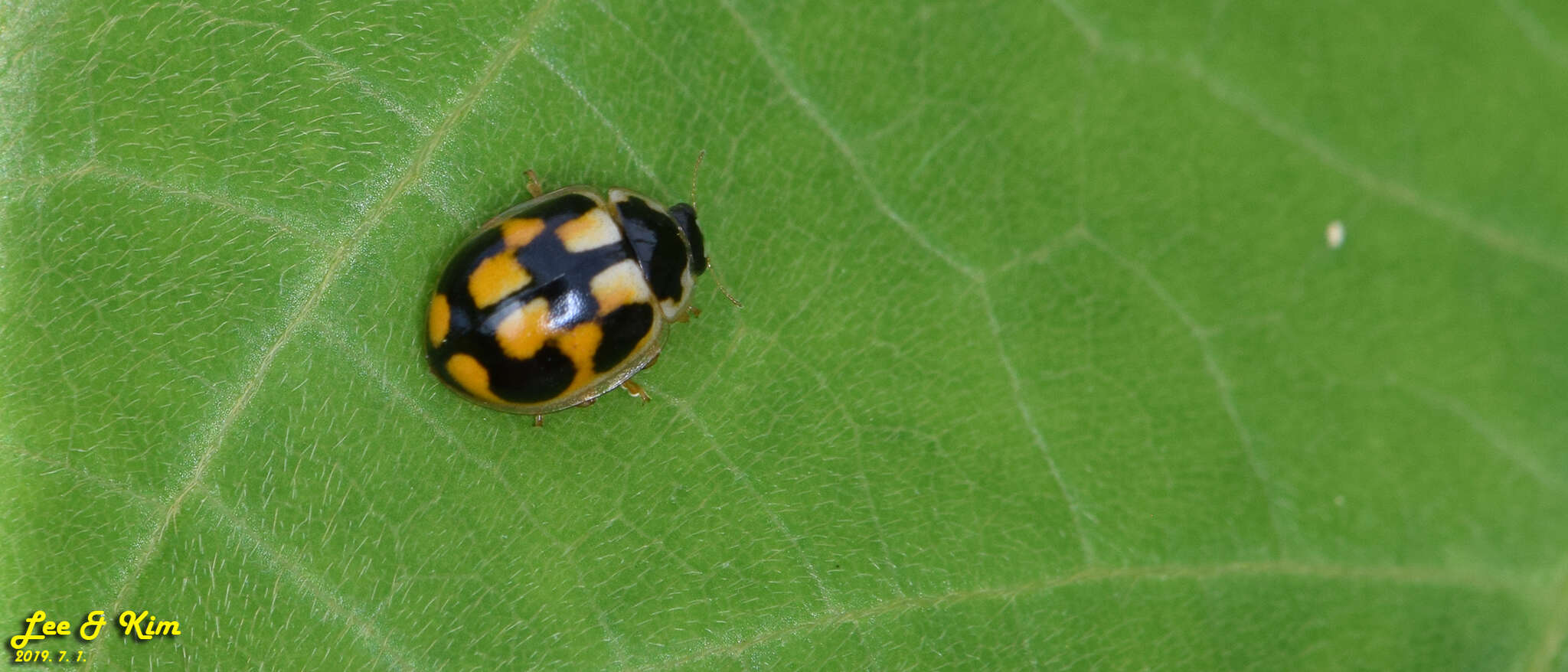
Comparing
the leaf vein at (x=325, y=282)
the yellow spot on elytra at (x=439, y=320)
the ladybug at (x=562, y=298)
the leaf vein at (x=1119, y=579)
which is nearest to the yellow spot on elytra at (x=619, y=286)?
the ladybug at (x=562, y=298)

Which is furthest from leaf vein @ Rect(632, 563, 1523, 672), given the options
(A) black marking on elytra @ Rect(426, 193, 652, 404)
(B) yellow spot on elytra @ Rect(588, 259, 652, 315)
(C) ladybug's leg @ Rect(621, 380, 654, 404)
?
(B) yellow spot on elytra @ Rect(588, 259, 652, 315)

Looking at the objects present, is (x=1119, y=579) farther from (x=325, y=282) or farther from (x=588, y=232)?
(x=325, y=282)

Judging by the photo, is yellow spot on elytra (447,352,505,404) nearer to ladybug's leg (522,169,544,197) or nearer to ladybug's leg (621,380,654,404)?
ladybug's leg (621,380,654,404)

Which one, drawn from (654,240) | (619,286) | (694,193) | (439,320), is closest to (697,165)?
(694,193)

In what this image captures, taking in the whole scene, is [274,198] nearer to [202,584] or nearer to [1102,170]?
[202,584]

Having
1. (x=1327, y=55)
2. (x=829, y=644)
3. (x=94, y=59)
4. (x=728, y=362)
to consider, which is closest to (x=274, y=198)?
(x=94, y=59)

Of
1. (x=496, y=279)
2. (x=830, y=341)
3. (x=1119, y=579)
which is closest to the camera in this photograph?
(x=496, y=279)

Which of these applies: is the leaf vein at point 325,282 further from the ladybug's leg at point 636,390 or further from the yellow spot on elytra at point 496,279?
the ladybug's leg at point 636,390
